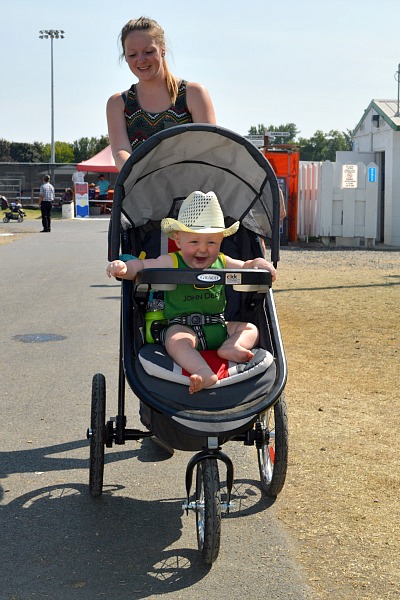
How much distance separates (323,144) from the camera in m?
172

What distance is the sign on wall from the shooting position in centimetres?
2634

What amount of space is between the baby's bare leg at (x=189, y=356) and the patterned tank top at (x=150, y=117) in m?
1.76

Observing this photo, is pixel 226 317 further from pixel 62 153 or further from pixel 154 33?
pixel 62 153

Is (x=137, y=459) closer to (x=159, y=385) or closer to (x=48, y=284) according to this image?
(x=159, y=385)

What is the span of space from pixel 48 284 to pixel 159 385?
12.4 meters

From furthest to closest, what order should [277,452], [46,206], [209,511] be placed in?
[46,206]
[277,452]
[209,511]

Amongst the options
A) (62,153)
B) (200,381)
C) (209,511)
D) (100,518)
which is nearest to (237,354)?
(200,381)

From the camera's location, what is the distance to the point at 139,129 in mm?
6246

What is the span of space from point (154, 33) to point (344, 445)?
2915mm

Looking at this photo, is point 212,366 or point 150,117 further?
point 150,117

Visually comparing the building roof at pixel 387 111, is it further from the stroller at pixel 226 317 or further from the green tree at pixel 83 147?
the green tree at pixel 83 147

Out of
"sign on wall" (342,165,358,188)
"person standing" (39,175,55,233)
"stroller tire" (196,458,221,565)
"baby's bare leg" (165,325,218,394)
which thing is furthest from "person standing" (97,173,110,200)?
"stroller tire" (196,458,221,565)

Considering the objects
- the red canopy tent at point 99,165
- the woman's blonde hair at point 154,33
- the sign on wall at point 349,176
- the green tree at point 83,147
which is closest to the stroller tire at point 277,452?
the woman's blonde hair at point 154,33

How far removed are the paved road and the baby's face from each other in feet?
4.35
